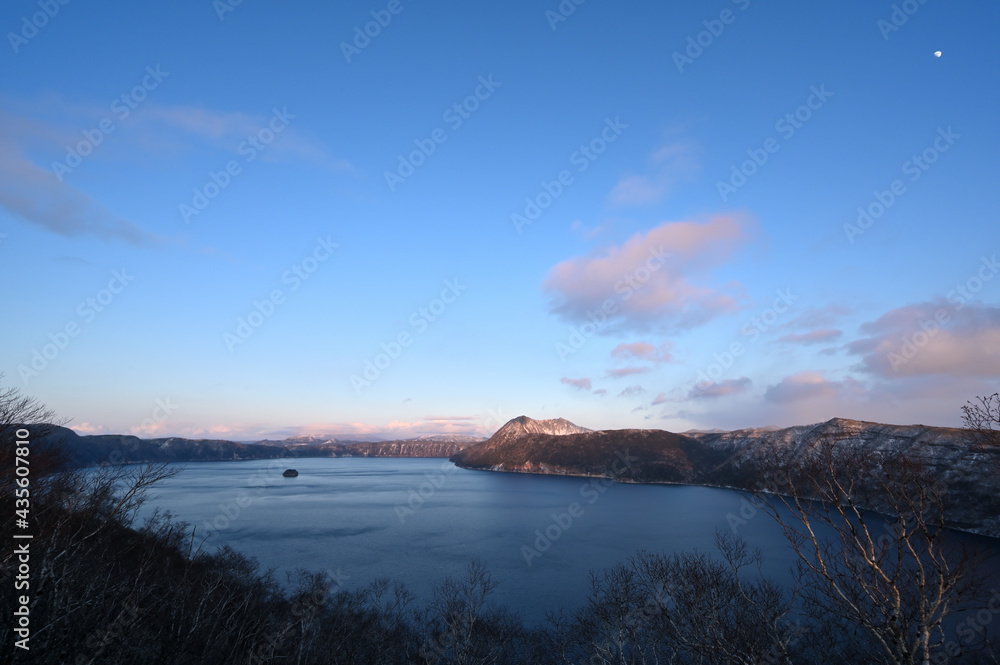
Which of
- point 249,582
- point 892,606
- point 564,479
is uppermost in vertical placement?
point 892,606

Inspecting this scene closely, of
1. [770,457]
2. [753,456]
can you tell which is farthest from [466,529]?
[753,456]

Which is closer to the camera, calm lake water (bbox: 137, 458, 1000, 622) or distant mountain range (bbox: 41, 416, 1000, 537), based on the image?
calm lake water (bbox: 137, 458, 1000, 622)

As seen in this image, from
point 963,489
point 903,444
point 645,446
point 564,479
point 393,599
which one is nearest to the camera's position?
point 393,599

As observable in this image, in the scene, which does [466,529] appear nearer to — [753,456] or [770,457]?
[770,457]

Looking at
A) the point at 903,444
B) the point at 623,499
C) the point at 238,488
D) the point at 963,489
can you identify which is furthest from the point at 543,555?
the point at 238,488

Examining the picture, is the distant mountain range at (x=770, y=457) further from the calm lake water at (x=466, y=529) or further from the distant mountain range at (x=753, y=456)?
the calm lake water at (x=466, y=529)

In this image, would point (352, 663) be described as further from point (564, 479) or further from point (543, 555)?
point (564, 479)

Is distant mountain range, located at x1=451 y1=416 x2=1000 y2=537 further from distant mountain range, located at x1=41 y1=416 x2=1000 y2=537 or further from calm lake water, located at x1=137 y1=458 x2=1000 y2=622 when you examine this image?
calm lake water, located at x1=137 y1=458 x2=1000 y2=622

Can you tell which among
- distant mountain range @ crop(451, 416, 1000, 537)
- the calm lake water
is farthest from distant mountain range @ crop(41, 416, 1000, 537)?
the calm lake water
